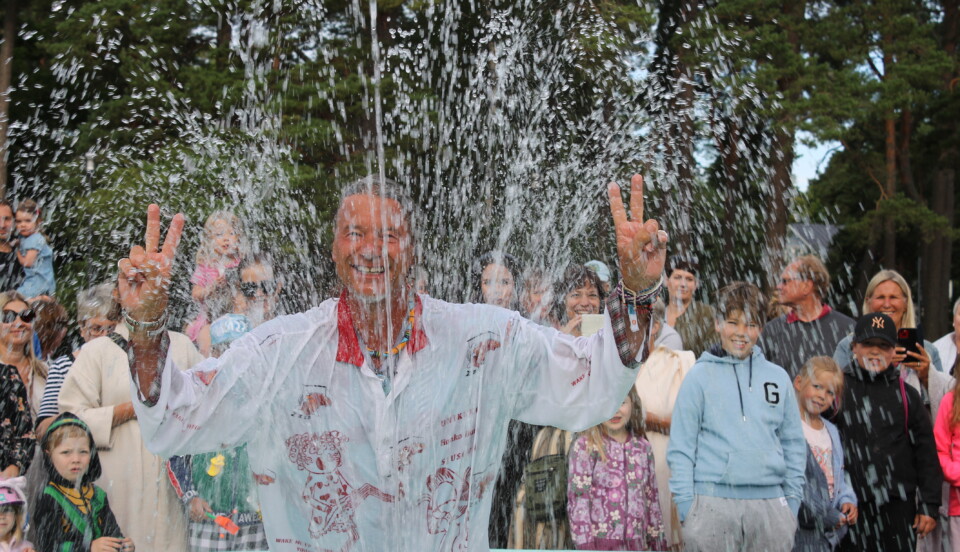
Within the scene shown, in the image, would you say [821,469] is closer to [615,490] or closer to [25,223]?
[615,490]

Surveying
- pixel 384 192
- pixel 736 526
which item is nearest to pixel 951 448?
pixel 736 526

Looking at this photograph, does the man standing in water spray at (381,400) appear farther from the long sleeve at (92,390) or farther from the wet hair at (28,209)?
the wet hair at (28,209)

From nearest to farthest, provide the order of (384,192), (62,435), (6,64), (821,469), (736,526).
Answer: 1. (384,192)
2. (62,435)
3. (736,526)
4. (821,469)
5. (6,64)

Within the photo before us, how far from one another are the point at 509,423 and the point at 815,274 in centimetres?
273

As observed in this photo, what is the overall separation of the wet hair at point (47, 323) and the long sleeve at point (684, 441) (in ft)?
12.2

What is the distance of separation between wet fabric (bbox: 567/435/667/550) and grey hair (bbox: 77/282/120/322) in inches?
112

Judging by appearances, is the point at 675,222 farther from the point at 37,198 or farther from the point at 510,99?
the point at 37,198

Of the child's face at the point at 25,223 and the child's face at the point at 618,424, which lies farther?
the child's face at the point at 25,223

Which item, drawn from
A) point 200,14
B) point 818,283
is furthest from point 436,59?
point 818,283

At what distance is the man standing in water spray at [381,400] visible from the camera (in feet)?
9.92

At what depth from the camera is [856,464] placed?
574 cm

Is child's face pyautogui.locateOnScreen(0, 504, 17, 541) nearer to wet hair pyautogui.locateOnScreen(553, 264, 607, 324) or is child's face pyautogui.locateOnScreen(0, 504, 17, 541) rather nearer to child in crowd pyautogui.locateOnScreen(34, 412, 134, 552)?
child in crowd pyautogui.locateOnScreen(34, 412, 134, 552)

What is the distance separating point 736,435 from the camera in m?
5.15

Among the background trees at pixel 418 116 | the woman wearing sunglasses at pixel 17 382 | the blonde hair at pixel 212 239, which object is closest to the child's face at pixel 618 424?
the background trees at pixel 418 116
